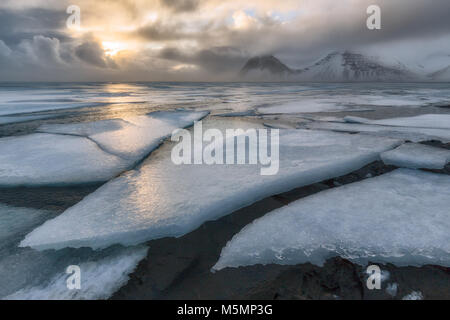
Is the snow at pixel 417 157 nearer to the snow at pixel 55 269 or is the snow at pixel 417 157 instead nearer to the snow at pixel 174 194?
the snow at pixel 174 194

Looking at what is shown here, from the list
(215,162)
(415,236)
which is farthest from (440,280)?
(215,162)

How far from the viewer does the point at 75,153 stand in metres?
4.18

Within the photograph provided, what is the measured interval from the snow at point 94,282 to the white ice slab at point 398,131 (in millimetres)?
5387

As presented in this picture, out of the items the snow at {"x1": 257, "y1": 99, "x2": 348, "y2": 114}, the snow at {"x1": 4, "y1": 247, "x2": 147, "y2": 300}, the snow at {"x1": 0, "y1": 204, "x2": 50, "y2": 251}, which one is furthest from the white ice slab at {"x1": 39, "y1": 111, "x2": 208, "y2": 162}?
the snow at {"x1": 257, "y1": 99, "x2": 348, "y2": 114}

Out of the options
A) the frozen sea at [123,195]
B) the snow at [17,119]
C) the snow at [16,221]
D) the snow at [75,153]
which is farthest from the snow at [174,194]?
the snow at [17,119]

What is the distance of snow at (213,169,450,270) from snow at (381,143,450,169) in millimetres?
758

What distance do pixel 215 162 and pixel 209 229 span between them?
1.53 meters

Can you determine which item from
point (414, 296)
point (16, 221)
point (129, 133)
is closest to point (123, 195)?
point (16, 221)

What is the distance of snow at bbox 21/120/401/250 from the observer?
7.02 ft

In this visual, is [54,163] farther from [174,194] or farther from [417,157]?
[417,157]

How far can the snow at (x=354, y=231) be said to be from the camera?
194 cm

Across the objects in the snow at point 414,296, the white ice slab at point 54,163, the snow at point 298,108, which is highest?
the snow at point 298,108

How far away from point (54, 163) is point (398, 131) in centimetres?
660
